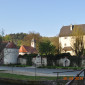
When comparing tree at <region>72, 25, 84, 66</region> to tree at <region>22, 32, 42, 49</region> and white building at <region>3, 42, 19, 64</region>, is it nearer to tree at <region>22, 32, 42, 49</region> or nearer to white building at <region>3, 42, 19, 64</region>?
white building at <region>3, 42, 19, 64</region>

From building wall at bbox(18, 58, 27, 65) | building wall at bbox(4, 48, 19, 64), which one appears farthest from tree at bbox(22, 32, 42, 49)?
building wall at bbox(18, 58, 27, 65)

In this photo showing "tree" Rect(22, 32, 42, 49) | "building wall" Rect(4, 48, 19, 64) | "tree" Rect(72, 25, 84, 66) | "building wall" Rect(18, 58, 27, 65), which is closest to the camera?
"tree" Rect(72, 25, 84, 66)

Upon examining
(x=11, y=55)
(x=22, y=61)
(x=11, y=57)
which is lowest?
(x=22, y=61)

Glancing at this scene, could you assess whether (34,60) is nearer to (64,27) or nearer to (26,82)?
(26,82)

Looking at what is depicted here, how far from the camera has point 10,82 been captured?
1694 cm

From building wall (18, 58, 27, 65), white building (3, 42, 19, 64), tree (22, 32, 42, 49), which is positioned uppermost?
tree (22, 32, 42, 49)

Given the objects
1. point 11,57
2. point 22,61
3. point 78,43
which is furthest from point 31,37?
point 78,43

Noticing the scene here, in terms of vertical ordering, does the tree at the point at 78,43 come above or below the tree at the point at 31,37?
below

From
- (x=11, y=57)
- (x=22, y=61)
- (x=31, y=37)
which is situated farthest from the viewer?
(x=31, y=37)

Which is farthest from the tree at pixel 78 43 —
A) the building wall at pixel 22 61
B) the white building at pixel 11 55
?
the white building at pixel 11 55

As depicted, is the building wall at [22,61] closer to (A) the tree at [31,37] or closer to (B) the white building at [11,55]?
(B) the white building at [11,55]

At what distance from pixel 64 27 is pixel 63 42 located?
6.42 meters

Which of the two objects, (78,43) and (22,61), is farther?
(22,61)

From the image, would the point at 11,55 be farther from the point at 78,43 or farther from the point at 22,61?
the point at 78,43
